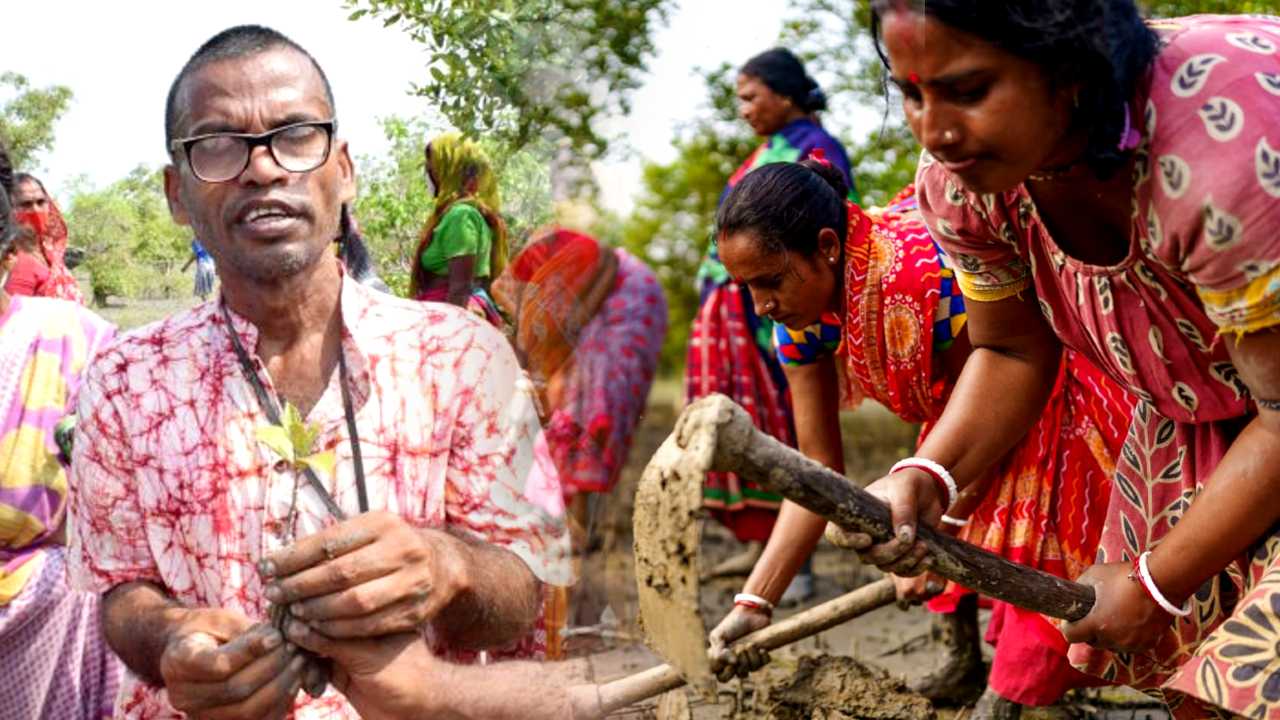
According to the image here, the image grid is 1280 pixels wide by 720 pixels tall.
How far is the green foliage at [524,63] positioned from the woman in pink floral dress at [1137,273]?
2.30 ft

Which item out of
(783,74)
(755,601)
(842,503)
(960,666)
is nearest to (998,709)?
(960,666)

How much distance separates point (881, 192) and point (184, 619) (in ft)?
15.8

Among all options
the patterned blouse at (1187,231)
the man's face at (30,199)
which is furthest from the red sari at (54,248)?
the patterned blouse at (1187,231)

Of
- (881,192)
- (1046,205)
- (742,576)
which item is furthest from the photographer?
(881,192)

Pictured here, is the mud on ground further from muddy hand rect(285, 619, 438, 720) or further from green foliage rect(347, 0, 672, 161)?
green foliage rect(347, 0, 672, 161)

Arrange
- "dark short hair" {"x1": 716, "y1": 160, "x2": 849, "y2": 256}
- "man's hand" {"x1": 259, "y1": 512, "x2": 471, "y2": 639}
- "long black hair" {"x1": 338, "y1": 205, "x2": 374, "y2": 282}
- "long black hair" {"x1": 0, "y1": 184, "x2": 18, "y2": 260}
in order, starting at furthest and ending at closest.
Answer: "dark short hair" {"x1": 716, "y1": 160, "x2": 849, "y2": 256}
"long black hair" {"x1": 0, "y1": 184, "x2": 18, "y2": 260}
"long black hair" {"x1": 338, "y1": 205, "x2": 374, "y2": 282}
"man's hand" {"x1": 259, "y1": 512, "x2": 471, "y2": 639}

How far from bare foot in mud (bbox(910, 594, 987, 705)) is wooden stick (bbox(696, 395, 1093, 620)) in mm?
1965

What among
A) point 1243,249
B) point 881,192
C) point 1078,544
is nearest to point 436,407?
point 1243,249

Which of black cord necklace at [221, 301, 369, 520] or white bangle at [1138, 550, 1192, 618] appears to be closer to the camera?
white bangle at [1138, 550, 1192, 618]

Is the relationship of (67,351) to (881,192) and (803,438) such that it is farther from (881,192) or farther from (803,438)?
(881,192)

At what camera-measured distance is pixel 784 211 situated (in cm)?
341

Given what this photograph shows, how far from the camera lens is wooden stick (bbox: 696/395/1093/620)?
1862mm

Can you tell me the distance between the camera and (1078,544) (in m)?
3.49

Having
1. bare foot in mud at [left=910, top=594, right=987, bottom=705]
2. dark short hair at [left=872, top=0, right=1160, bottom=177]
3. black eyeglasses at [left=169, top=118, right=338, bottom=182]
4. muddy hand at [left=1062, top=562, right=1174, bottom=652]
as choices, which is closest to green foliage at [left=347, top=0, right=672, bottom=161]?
black eyeglasses at [left=169, top=118, right=338, bottom=182]
